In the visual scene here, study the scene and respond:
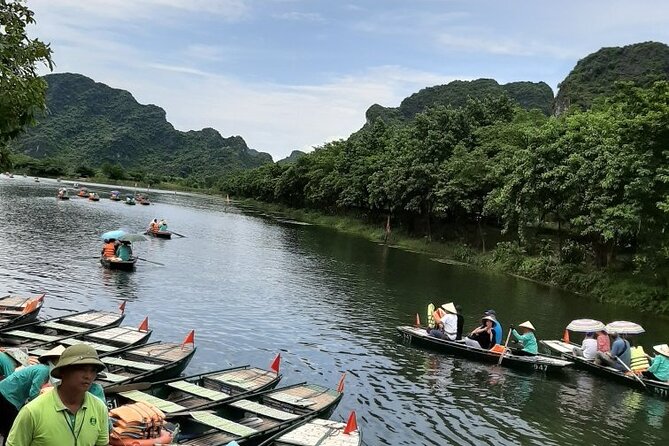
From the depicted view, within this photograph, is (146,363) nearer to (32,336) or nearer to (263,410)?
(32,336)

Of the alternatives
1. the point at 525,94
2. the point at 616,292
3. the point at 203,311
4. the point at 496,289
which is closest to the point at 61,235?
the point at 203,311

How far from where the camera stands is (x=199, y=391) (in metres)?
13.4

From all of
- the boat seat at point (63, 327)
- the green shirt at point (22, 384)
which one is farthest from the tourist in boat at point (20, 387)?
the boat seat at point (63, 327)

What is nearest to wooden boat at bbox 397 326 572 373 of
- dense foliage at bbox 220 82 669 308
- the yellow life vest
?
the yellow life vest

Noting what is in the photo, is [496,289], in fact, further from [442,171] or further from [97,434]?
[97,434]

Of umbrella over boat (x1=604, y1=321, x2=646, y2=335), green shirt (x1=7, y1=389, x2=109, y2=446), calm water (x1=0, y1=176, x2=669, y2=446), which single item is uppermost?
green shirt (x1=7, y1=389, x2=109, y2=446)

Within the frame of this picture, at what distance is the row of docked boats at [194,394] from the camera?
11.4 metres

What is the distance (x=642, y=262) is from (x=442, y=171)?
26275 millimetres

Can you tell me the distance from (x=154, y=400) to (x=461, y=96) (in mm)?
158019

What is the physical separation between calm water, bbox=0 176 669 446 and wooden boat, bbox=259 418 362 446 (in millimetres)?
2018

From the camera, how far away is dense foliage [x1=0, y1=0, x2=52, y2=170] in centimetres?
848

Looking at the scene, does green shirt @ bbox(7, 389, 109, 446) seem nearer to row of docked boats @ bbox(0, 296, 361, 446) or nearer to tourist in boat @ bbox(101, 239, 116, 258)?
row of docked boats @ bbox(0, 296, 361, 446)

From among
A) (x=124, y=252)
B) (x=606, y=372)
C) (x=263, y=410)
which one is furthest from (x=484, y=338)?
(x=124, y=252)

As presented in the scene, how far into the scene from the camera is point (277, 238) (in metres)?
59.9
